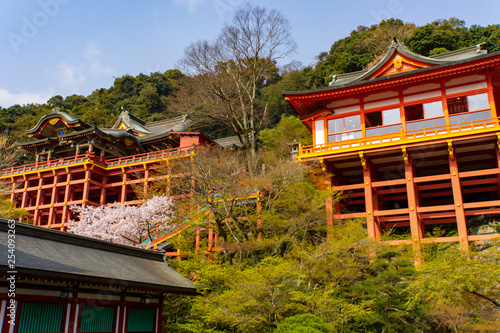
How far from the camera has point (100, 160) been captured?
33.1 metres

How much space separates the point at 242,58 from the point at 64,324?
24.3 metres

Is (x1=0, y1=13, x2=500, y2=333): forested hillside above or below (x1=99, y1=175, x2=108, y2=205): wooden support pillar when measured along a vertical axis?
below

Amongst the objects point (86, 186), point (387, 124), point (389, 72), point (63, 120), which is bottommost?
point (86, 186)

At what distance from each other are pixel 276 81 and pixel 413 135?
35.4 m

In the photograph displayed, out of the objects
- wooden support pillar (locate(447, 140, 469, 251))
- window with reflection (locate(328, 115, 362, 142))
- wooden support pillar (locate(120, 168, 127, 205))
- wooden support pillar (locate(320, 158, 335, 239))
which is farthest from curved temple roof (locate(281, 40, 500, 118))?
wooden support pillar (locate(120, 168, 127, 205))

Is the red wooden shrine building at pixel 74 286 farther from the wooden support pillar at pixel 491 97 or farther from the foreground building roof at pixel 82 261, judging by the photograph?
the wooden support pillar at pixel 491 97

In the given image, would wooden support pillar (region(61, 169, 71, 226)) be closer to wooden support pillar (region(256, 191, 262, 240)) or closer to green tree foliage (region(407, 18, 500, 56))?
wooden support pillar (region(256, 191, 262, 240))

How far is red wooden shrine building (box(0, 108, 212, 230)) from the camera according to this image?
31795 mm

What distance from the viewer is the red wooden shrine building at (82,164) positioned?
31795mm

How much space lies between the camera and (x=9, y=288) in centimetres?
927

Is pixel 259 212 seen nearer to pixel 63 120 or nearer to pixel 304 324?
pixel 304 324

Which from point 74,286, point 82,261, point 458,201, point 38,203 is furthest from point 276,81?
point 74,286

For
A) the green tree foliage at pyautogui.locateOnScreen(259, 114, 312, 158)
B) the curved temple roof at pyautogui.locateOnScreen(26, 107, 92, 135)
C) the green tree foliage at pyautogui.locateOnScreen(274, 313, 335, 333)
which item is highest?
the curved temple roof at pyautogui.locateOnScreen(26, 107, 92, 135)

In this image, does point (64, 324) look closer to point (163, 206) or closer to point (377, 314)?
point (377, 314)
